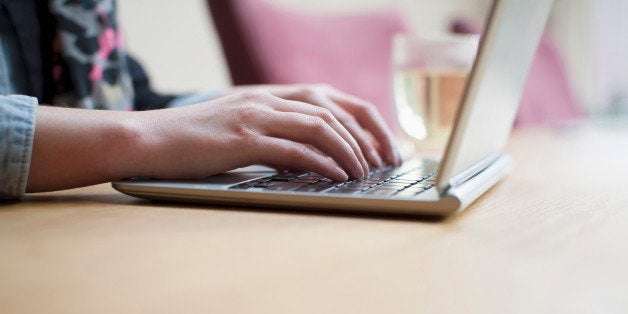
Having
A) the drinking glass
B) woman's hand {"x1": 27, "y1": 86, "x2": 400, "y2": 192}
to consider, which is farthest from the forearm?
the drinking glass

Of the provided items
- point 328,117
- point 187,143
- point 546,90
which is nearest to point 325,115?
point 328,117

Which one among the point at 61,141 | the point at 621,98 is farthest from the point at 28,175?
the point at 621,98

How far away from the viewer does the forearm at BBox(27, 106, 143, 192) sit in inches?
22.5

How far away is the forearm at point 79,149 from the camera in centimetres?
57

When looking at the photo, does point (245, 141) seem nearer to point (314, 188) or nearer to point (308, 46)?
point (314, 188)

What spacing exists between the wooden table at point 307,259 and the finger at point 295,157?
9cm

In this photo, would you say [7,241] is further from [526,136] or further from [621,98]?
[621,98]

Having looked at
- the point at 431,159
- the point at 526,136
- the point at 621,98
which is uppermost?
the point at 431,159

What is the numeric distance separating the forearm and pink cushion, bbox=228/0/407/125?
89 centimetres

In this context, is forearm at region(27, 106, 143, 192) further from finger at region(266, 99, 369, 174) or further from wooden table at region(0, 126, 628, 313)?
finger at region(266, 99, 369, 174)

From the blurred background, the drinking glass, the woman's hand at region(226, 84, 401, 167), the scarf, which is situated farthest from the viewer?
the blurred background

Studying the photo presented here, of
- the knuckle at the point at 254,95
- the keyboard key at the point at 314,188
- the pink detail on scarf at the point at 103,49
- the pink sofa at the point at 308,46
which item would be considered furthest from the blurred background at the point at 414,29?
the keyboard key at the point at 314,188

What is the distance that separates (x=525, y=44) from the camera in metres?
0.65

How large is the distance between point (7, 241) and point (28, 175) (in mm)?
151
